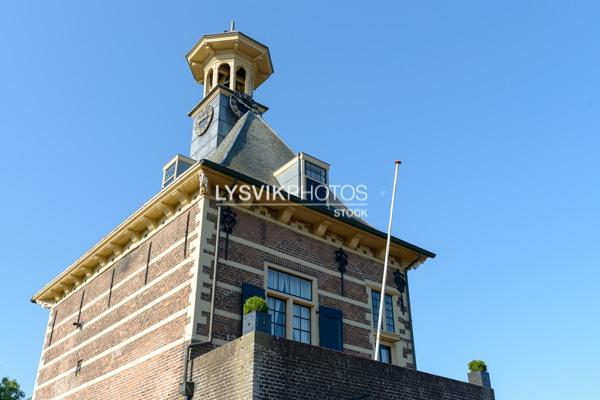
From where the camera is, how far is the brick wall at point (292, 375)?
9.20 meters

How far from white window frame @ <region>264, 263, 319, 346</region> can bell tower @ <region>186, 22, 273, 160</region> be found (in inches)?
293

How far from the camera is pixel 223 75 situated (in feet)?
74.1

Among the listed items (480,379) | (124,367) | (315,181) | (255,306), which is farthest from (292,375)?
(315,181)

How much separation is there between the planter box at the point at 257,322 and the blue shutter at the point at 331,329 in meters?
3.50

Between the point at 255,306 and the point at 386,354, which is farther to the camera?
the point at 386,354

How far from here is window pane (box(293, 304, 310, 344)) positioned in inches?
506

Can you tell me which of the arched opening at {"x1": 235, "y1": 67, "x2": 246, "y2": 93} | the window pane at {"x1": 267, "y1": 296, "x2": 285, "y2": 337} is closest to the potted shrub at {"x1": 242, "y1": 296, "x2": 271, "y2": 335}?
the window pane at {"x1": 267, "y1": 296, "x2": 285, "y2": 337}

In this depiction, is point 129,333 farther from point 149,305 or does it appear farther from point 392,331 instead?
point 392,331

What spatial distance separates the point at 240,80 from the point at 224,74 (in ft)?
2.24

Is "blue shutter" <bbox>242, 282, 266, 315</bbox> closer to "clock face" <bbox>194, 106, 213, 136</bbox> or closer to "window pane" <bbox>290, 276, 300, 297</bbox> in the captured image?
"window pane" <bbox>290, 276, 300, 297</bbox>

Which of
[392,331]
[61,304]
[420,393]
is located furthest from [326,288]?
[61,304]

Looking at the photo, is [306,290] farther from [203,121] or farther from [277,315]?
[203,121]

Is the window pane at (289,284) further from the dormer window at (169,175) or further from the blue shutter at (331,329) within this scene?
the dormer window at (169,175)

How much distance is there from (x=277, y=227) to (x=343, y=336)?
308 cm
